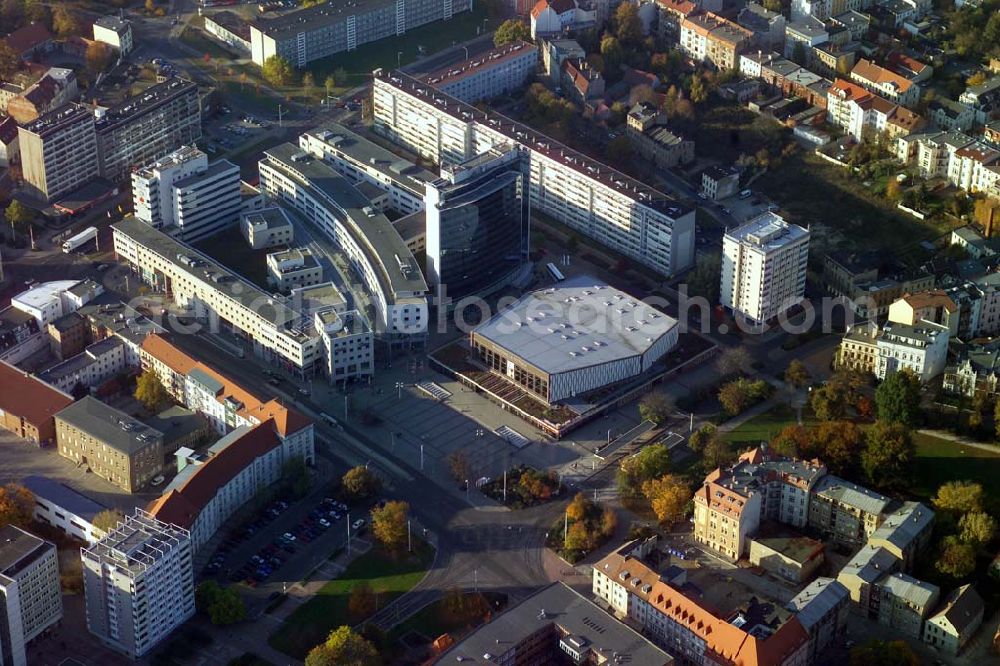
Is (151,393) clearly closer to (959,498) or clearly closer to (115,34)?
(959,498)

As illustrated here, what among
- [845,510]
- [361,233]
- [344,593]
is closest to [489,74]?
[361,233]

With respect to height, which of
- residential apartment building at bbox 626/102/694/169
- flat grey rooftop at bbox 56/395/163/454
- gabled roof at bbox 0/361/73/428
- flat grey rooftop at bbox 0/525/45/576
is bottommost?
gabled roof at bbox 0/361/73/428

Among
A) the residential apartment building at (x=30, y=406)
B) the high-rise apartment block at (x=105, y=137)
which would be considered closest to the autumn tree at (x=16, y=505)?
the residential apartment building at (x=30, y=406)

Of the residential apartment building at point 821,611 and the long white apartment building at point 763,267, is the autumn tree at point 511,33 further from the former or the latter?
the residential apartment building at point 821,611

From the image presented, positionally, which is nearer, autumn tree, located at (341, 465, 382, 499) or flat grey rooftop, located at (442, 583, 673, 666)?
flat grey rooftop, located at (442, 583, 673, 666)

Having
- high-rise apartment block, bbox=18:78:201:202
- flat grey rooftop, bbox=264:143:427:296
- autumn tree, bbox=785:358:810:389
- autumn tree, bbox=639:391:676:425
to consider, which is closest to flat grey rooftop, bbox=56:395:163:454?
flat grey rooftop, bbox=264:143:427:296

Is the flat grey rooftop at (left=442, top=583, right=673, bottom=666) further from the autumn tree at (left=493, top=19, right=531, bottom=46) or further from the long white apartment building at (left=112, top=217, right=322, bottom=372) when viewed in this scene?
the autumn tree at (left=493, top=19, right=531, bottom=46)

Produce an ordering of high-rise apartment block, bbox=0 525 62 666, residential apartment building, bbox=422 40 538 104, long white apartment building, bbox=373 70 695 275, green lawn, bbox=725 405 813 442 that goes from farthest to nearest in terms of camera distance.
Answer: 1. residential apartment building, bbox=422 40 538 104
2. long white apartment building, bbox=373 70 695 275
3. green lawn, bbox=725 405 813 442
4. high-rise apartment block, bbox=0 525 62 666
